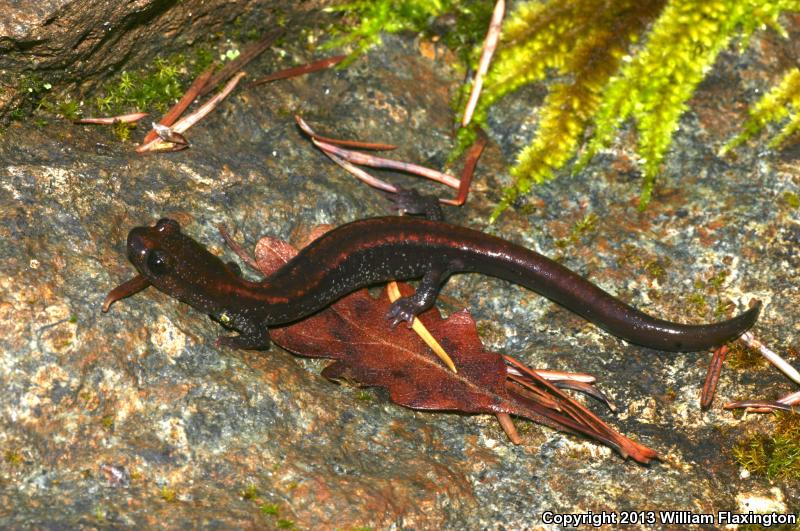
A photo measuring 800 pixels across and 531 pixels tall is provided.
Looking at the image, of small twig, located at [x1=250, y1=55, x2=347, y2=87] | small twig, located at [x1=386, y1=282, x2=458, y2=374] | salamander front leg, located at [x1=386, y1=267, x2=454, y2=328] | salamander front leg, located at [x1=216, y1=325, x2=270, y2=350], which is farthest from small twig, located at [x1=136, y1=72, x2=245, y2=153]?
small twig, located at [x1=386, y1=282, x2=458, y2=374]

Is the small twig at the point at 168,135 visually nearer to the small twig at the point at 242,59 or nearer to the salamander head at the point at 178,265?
the small twig at the point at 242,59

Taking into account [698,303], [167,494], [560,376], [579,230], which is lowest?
[167,494]

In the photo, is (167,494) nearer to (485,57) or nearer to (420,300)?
(420,300)

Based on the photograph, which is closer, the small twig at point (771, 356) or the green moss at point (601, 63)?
the small twig at point (771, 356)

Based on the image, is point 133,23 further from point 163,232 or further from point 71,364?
point 71,364

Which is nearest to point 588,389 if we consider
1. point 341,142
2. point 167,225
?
point 341,142

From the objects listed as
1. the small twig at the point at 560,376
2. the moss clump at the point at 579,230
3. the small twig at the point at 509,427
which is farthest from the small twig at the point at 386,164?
the small twig at the point at 509,427
